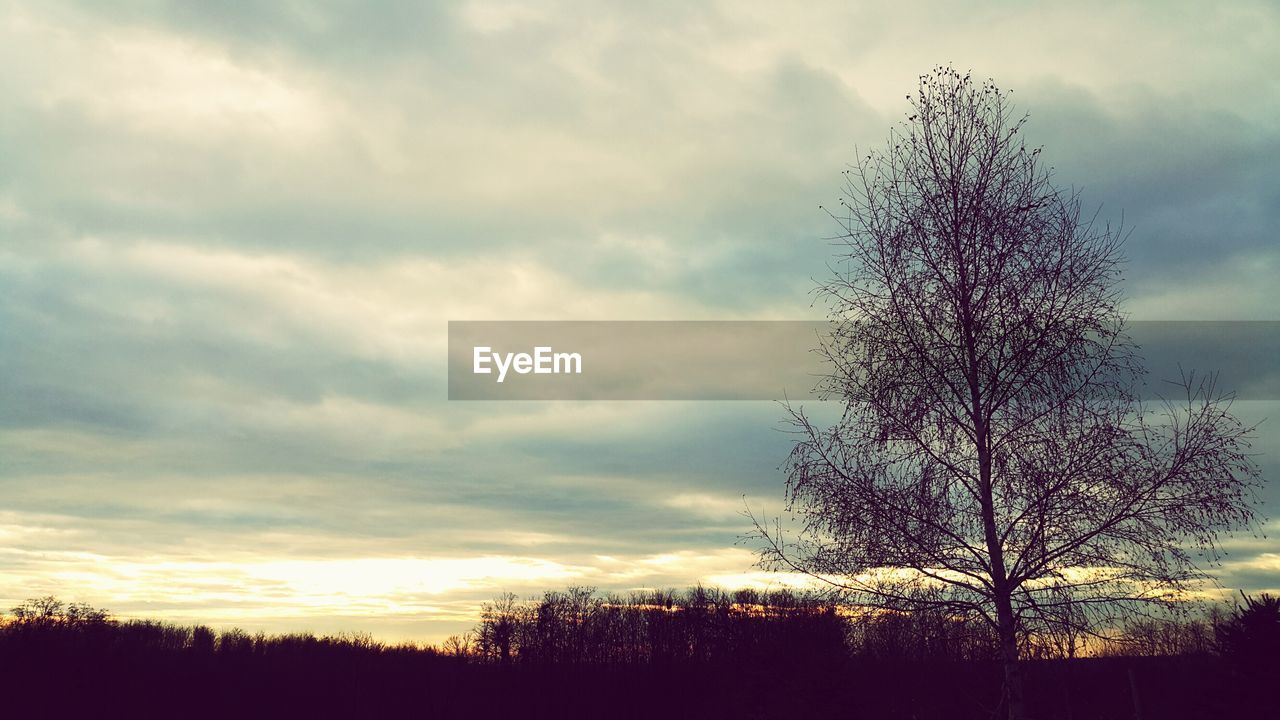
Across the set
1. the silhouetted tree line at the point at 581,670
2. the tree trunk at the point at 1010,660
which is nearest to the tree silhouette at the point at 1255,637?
the silhouetted tree line at the point at 581,670

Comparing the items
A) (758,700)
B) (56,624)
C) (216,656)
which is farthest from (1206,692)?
(216,656)

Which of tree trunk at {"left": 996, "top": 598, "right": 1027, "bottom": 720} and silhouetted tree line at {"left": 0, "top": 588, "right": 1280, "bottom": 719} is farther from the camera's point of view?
silhouetted tree line at {"left": 0, "top": 588, "right": 1280, "bottom": 719}

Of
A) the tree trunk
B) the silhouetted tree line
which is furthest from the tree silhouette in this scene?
the tree trunk

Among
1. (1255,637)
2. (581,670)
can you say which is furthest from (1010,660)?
(581,670)

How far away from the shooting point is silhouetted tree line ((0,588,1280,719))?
24531 millimetres

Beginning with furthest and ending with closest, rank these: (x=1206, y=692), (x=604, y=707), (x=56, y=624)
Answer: (x=604, y=707) → (x=56, y=624) → (x=1206, y=692)

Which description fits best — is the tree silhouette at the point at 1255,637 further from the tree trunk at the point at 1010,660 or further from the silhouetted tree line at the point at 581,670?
the tree trunk at the point at 1010,660

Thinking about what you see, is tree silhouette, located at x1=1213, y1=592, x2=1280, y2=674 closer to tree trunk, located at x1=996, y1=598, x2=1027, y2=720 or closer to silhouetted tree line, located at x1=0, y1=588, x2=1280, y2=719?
silhouetted tree line, located at x1=0, y1=588, x2=1280, y2=719

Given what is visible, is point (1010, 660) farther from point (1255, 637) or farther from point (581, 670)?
point (581, 670)

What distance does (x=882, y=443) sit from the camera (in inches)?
543

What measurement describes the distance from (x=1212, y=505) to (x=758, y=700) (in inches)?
1122

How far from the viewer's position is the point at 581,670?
59.1 metres

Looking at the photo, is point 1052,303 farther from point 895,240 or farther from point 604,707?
point 604,707

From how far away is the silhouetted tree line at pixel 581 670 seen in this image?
2453 centimetres
